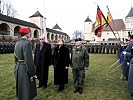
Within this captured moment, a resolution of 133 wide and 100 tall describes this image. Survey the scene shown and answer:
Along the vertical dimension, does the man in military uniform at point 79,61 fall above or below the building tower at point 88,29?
below

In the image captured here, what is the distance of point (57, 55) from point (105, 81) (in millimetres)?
2755

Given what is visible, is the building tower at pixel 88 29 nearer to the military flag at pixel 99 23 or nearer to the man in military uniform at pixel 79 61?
the military flag at pixel 99 23

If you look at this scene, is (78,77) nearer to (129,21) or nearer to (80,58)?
(80,58)

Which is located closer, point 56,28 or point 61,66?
point 61,66

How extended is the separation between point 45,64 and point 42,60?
170 millimetres

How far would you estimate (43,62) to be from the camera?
781 centimetres

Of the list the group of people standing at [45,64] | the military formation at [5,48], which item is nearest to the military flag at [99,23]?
the group of people standing at [45,64]

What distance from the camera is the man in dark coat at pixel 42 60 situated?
7.79 meters

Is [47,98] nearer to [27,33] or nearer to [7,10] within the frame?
[27,33]

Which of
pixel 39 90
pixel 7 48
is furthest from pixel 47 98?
pixel 7 48

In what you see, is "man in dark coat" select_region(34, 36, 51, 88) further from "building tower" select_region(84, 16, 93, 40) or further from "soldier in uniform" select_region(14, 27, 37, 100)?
"building tower" select_region(84, 16, 93, 40)

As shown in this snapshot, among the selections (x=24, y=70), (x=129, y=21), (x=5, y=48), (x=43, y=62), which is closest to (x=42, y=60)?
(x=43, y=62)

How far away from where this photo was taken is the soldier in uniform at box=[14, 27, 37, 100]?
5.25m

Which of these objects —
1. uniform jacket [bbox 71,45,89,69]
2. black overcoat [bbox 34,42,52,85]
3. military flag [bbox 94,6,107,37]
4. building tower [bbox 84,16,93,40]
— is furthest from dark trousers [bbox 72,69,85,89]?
building tower [bbox 84,16,93,40]
